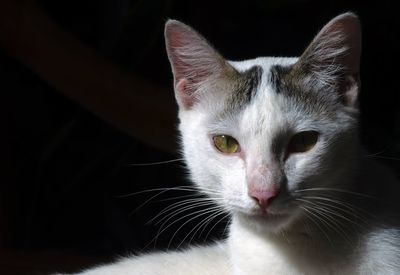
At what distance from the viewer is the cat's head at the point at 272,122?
1.03 meters

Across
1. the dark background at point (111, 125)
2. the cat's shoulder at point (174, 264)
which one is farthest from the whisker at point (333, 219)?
the dark background at point (111, 125)

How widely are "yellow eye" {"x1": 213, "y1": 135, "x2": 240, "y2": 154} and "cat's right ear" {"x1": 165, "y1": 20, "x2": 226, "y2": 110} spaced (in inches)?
4.8

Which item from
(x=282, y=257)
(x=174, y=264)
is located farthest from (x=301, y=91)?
(x=174, y=264)

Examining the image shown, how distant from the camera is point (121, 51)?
1.84 m

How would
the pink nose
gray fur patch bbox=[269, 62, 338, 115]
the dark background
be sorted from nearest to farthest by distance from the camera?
the pink nose
gray fur patch bbox=[269, 62, 338, 115]
the dark background

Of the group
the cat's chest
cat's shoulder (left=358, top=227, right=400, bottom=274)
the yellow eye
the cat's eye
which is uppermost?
the cat's eye

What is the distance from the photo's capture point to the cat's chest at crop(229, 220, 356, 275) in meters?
1.06

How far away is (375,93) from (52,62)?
0.96 m

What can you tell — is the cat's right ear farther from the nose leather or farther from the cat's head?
the nose leather

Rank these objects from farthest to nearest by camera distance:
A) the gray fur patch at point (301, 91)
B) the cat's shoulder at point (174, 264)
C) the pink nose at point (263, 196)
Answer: the cat's shoulder at point (174, 264) < the gray fur patch at point (301, 91) < the pink nose at point (263, 196)

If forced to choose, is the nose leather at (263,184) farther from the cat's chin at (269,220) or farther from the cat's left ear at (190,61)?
the cat's left ear at (190,61)

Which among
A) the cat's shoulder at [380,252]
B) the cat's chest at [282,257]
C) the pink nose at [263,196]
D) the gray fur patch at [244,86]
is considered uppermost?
the gray fur patch at [244,86]

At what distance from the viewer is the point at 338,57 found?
1.08 m

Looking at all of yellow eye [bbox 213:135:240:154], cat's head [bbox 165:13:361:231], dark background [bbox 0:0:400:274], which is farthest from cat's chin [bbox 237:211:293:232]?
dark background [bbox 0:0:400:274]
